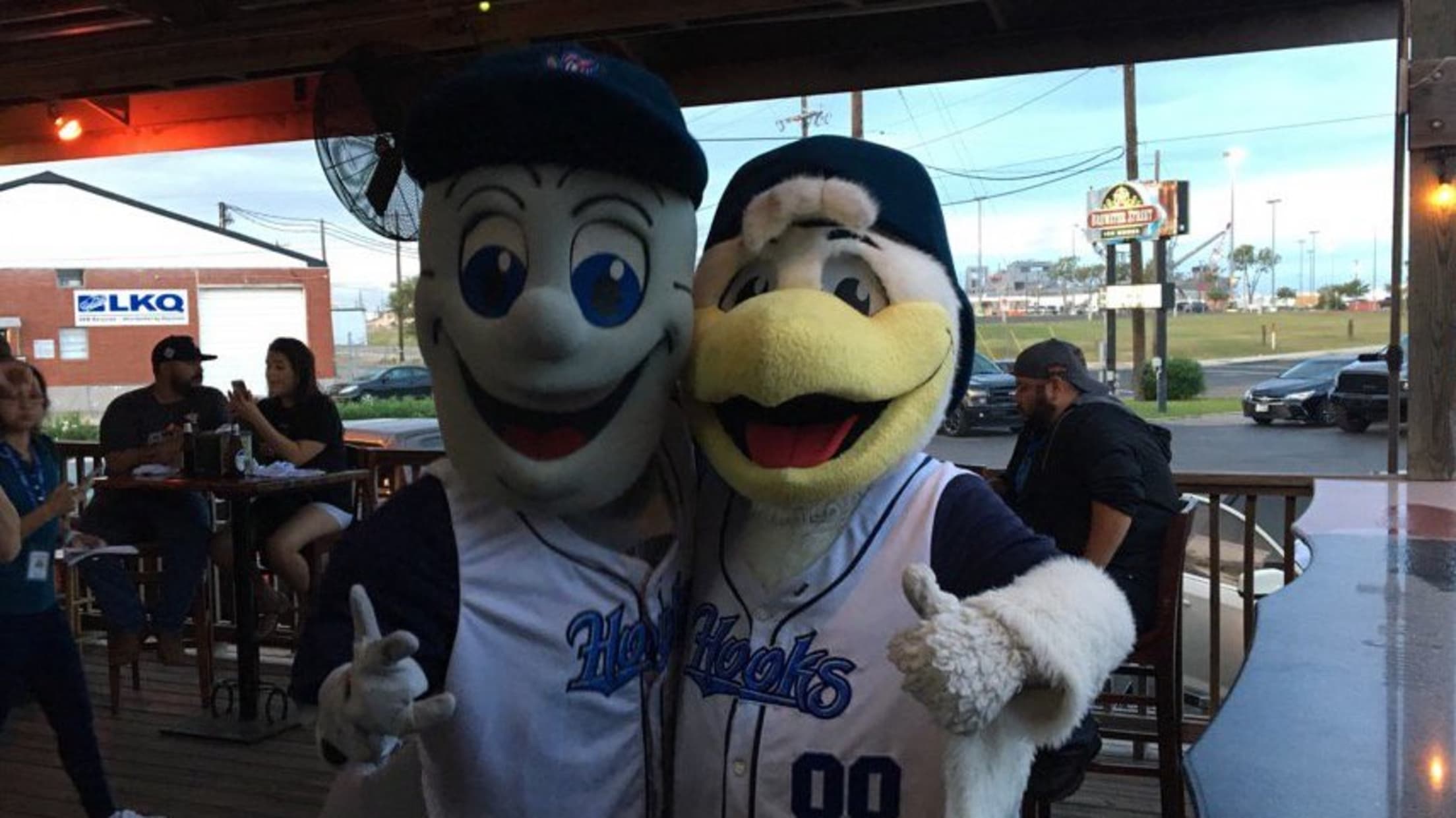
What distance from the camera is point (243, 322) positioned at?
2481cm

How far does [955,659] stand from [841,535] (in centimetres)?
33

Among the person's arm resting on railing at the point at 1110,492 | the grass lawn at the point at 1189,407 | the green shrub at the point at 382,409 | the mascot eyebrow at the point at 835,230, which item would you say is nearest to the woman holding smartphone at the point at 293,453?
the person's arm resting on railing at the point at 1110,492

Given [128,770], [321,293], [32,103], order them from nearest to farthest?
A: [128,770] → [32,103] → [321,293]

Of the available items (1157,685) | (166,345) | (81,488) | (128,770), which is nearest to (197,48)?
(166,345)

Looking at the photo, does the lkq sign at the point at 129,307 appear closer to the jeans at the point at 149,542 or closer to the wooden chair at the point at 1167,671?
the jeans at the point at 149,542

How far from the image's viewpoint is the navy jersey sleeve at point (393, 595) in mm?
1301

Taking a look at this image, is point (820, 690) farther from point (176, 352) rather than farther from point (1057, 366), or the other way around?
point (176, 352)

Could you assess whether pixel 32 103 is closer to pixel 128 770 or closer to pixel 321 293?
pixel 128 770

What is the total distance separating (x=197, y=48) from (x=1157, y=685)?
186 inches

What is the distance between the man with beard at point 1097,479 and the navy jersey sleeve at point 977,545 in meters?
2.17

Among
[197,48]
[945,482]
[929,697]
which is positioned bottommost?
[929,697]

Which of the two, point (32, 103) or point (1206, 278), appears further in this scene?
point (1206, 278)

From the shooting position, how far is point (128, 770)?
4.29 meters

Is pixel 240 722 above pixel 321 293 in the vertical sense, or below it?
below
